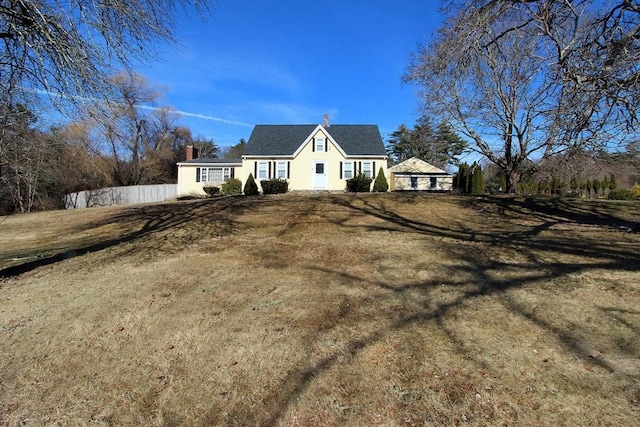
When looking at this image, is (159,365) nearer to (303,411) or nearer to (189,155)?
(303,411)

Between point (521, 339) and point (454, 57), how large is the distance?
586 centimetres

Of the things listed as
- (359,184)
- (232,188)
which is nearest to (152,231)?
(359,184)

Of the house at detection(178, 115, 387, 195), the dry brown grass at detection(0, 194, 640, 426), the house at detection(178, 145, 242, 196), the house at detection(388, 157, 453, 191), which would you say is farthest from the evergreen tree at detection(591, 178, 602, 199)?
the house at detection(178, 145, 242, 196)

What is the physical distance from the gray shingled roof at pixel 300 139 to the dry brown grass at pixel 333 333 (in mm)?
19781

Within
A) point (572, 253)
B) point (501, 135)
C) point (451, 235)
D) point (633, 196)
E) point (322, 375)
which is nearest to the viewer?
point (322, 375)

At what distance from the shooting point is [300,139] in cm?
2873

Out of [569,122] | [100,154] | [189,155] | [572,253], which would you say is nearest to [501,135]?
[569,122]

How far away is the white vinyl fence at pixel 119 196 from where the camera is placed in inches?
1174

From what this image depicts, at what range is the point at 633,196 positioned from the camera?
22.5 m

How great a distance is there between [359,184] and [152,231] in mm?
16013

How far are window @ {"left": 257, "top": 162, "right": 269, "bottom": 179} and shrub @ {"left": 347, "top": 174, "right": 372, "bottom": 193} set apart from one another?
634cm

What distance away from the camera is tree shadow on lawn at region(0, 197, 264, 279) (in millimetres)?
8281

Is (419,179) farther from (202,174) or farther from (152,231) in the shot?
(152,231)

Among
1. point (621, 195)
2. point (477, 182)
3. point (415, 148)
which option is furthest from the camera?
point (415, 148)
